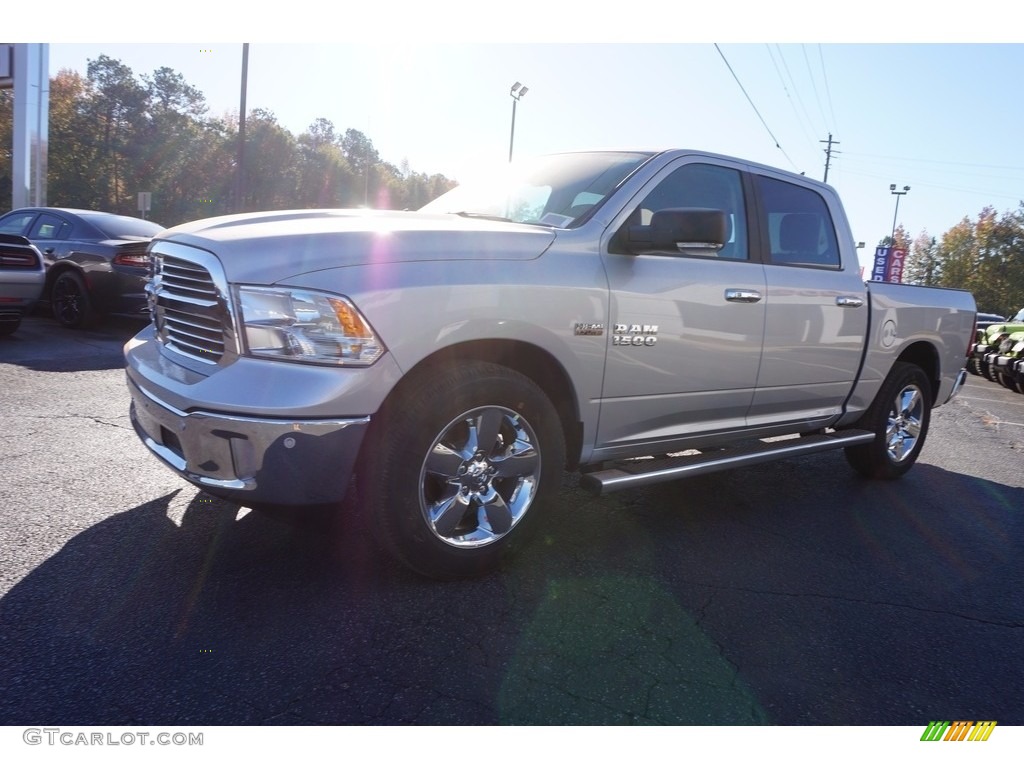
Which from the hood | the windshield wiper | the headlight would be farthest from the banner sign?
the headlight

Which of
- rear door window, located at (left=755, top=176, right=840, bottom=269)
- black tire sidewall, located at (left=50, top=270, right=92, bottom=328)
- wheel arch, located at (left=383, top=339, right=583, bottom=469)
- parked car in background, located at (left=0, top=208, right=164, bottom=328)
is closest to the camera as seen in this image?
wheel arch, located at (left=383, top=339, right=583, bottom=469)

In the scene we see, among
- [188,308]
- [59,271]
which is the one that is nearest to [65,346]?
[59,271]

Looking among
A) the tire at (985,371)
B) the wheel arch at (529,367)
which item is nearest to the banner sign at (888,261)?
the tire at (985,371)

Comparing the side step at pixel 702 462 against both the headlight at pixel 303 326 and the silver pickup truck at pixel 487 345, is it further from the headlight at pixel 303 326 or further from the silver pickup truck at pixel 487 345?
the headlight at pixel 303 326

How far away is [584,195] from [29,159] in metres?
18.5

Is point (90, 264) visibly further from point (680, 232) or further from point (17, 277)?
point (680, 232)

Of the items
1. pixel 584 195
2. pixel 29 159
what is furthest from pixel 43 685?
pixel 29 159

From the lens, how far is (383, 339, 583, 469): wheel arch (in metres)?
3.05

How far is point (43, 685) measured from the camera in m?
2.28

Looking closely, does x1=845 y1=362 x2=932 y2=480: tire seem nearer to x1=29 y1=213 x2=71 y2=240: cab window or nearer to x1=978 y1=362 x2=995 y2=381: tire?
x1=29 y1=213 x2=71 y2=240: cab window

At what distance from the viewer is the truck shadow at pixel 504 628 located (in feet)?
7.73

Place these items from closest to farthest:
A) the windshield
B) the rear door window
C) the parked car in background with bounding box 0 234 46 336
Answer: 1. the windshield
2. the rear door window
3. the parked car in background with bounding box 0 234 46 336

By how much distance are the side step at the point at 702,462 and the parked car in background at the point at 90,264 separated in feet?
25.2

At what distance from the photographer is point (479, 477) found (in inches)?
126
